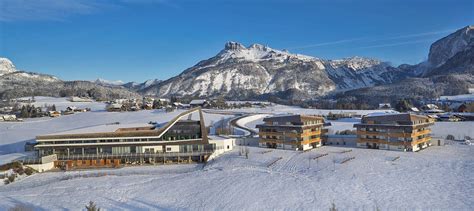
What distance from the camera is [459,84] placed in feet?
549

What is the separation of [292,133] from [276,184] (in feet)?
49.0

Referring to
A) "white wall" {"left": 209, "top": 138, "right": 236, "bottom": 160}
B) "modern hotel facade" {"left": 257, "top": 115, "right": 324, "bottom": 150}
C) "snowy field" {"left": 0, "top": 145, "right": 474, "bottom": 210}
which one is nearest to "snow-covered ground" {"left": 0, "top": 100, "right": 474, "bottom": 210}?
"snowy field" {"left": 0, "top": 145, "right": 474, "bottom": 210}

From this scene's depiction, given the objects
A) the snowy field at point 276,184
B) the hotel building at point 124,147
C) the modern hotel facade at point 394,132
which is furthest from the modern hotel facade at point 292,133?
the hotel building at point 124,147

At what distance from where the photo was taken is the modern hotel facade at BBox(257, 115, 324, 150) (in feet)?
145

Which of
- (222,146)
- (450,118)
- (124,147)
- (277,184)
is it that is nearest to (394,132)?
(277,184)

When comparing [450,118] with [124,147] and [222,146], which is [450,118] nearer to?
[222,146]

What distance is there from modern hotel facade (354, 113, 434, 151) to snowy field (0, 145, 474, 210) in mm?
1914

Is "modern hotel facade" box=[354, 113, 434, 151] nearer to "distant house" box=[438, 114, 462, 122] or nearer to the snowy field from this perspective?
the snowy field

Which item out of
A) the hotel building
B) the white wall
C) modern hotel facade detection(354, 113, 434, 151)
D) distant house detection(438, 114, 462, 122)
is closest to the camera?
modern hotel facade detection(354, 113, 434, 151)

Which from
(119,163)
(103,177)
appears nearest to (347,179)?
(103,177)

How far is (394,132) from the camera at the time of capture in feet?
139

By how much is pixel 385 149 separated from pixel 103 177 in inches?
1158

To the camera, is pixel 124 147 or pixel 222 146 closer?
pixel 124 147

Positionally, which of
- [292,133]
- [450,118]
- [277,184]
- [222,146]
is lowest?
[277,184]
